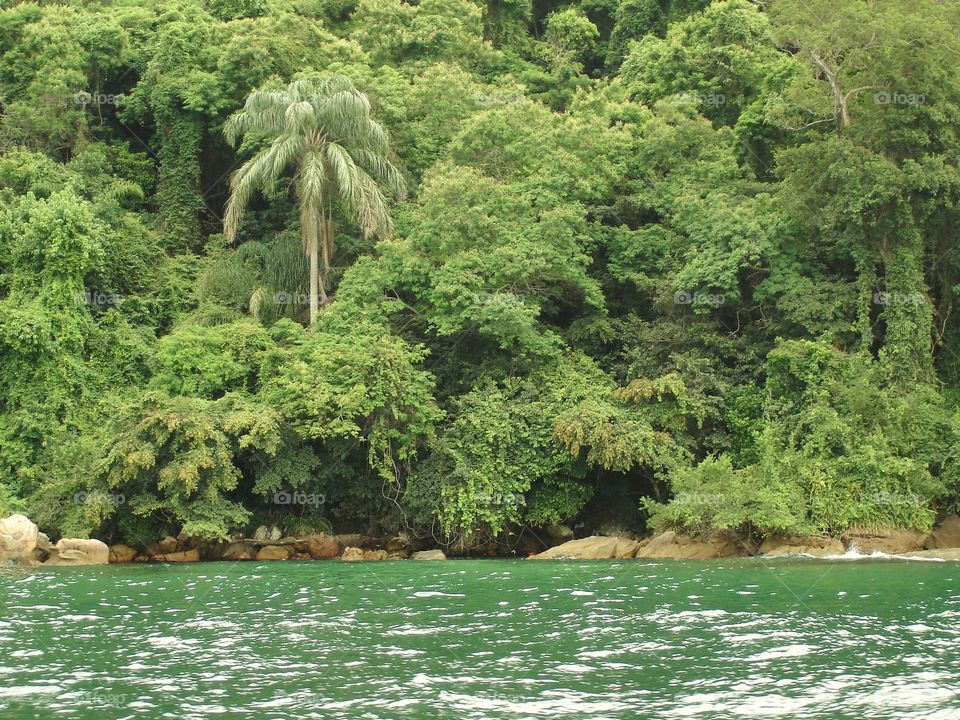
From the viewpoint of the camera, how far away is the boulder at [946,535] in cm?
2678

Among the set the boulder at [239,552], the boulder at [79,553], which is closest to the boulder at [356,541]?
the boulder at [239,552]

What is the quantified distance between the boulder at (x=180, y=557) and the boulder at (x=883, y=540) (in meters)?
17.2

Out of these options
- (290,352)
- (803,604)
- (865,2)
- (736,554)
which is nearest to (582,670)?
(803,604)

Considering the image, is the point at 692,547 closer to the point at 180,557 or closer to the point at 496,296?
the point at 496,296

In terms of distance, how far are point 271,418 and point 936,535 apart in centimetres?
1805

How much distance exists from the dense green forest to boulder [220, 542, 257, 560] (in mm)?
1084

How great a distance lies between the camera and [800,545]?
2603cm

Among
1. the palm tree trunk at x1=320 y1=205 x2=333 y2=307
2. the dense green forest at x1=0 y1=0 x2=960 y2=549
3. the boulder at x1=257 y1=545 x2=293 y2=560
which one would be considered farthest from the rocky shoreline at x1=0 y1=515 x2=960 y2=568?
the palm tree trunk at x1=320 y1=205 x2=333 y2=307

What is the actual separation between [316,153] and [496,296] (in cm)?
781

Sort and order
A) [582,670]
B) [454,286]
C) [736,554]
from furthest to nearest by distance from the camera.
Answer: [454,286]
[736,554]
[582,670]

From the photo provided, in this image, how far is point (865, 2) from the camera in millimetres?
30562

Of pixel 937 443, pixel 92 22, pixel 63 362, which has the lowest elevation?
pixel 937 443

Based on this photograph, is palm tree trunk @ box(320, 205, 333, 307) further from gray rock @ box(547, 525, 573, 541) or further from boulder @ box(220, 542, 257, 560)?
gray rock @ box(547, 525, 573, 541)

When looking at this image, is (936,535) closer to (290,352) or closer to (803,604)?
(803,604)
